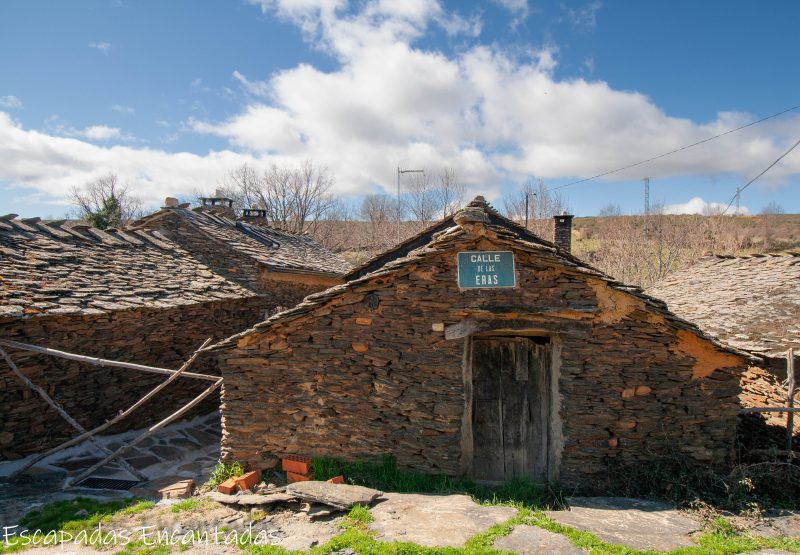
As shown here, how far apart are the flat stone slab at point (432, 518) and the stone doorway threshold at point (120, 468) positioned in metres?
3.41

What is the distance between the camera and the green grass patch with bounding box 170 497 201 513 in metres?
5.63

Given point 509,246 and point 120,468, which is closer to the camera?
point 509,246

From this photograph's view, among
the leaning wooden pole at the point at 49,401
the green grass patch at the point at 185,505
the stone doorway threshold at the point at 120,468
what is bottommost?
the stone doorway threshold at the point at 120,468

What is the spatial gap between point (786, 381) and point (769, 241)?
3349 cm

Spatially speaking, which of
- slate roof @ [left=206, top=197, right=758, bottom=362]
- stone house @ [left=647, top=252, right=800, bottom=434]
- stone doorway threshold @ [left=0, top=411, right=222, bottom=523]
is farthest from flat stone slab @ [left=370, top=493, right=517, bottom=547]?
stone house @ [left=647, top=252, right=800, bottom=434]

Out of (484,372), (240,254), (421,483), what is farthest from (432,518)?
(240,254)

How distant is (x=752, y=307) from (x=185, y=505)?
1119cm

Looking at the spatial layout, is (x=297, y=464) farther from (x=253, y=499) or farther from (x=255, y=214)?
(x=255, y=214)

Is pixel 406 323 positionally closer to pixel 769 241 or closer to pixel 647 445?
pixel 647 445

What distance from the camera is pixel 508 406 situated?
6492mm

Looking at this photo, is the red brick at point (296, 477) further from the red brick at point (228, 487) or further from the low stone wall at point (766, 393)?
the low stone wall at point (766, 393)

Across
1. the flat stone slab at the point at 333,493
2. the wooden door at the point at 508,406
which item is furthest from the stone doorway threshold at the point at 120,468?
the wooden door at the point at 508,406

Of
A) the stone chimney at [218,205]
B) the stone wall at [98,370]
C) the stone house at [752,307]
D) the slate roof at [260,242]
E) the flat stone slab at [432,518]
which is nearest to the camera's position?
the flat stone slab at [432,518]

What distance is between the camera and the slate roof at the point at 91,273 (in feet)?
24.8
